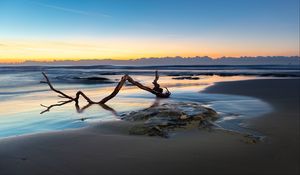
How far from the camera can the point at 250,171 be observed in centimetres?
523

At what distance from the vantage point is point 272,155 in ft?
19.8

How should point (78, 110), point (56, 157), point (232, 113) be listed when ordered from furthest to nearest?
point (78, 110) < point (232, 113) < point (56, 157)

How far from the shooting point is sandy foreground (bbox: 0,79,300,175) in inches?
210

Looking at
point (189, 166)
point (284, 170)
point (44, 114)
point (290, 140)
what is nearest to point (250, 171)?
point (284, 170)

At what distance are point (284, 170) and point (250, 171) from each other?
0.53 metres

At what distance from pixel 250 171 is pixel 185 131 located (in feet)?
9.64

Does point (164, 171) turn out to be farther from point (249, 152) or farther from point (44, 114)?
point (44, 114)

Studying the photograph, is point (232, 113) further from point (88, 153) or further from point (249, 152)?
point (88, 153)

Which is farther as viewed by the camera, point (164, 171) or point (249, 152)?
point (249, 152)

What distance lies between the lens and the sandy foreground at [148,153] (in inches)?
210

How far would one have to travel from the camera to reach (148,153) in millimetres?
6215

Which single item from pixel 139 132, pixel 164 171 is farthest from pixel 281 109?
pixel 164 171

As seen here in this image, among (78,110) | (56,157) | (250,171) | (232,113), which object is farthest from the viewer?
(78,110)

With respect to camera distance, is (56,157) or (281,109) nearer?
(56,157)
